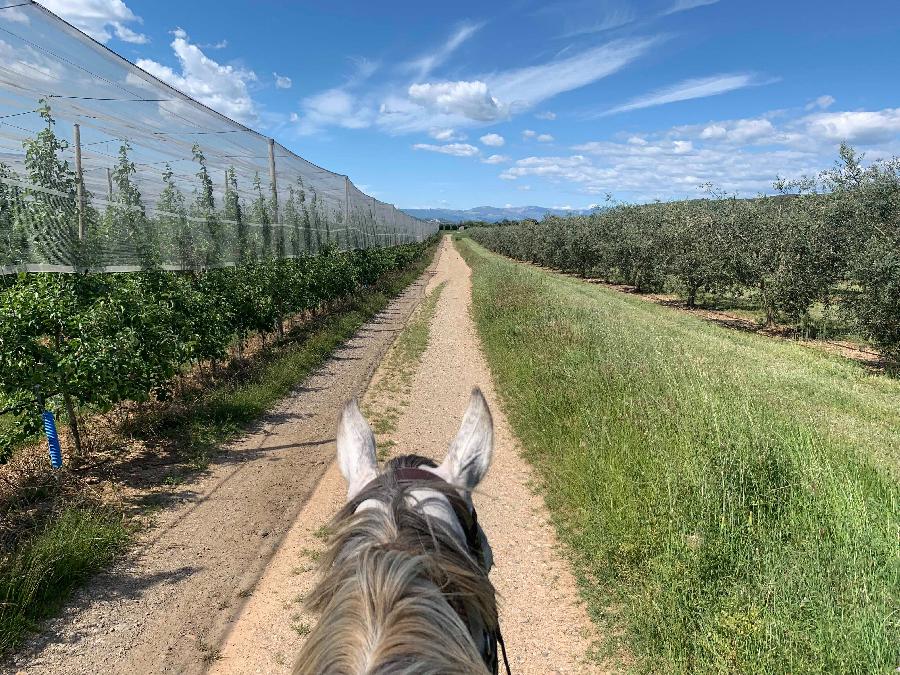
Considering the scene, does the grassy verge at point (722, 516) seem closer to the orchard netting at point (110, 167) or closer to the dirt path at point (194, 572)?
the dirt path at point (194, 572)

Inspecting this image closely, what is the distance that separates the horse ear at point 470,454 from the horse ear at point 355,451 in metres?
0.21

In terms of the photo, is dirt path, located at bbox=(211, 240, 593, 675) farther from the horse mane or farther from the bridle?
the horse mane

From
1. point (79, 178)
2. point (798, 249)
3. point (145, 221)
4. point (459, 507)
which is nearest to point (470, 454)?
point (459, 507)

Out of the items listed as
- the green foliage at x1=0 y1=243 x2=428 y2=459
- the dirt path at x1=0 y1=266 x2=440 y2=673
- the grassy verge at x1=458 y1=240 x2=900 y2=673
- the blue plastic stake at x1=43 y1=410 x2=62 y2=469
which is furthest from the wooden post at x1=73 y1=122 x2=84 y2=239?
the grassy verge at x1=458 y1=240 x2=900 y2=673

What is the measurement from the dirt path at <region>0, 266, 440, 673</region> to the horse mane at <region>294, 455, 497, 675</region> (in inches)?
99.9

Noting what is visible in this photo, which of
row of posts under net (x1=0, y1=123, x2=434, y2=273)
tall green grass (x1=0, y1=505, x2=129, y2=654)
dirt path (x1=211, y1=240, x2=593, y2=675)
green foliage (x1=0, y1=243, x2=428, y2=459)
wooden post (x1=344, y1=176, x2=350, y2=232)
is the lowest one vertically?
dirt path (x1=211, y1=240, x2=593, y2=675)

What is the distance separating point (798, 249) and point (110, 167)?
49.9 feet

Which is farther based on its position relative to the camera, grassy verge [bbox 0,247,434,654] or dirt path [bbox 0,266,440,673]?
grassy verge [bbox 0,247,434,654]

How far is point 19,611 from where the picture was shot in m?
2.93

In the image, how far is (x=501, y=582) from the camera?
3.58 metres

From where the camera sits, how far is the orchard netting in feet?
16.6

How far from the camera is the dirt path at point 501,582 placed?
2918mm

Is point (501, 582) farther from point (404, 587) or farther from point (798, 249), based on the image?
point (798, 249)

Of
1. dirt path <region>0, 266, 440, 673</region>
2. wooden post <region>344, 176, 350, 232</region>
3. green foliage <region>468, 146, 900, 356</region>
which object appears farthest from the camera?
wooden post <region>344, 176, 350, 232</region>
